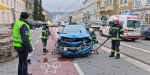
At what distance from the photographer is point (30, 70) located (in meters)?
6.34

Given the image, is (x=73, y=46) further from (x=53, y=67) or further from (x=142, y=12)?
(x=142, y=12)

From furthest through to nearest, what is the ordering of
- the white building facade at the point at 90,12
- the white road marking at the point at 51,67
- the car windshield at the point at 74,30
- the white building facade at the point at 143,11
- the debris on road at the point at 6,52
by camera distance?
the white building facade at the point at 90,12 → the white building facade at the point at 143,11 → the car windshield at the point at 74,30 → the debris on road at the point at 6,52 → the white road marking at the point at 51,67

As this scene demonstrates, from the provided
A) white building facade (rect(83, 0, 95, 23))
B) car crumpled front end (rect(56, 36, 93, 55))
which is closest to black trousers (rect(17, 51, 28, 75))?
car crumpled front end (rect(56, 36, 93, 55))

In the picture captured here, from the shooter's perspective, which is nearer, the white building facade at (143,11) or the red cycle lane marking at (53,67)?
the red cycle lane marking at (53,67)

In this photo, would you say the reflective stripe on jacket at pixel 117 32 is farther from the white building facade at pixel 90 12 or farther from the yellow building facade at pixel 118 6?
the white building facade at pixel 90 12

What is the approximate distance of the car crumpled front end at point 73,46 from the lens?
8.05m

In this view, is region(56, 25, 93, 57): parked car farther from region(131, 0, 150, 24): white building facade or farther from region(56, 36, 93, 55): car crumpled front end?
region(131, 0, 150, 24): white building facade

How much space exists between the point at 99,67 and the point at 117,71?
760 mm

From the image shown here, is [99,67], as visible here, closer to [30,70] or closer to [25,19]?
[30,70]

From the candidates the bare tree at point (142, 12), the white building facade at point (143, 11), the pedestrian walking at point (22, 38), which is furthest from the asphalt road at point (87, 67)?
the bare tree at point (142, 12)

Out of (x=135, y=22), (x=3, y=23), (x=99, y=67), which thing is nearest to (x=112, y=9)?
(x=3, y=23)

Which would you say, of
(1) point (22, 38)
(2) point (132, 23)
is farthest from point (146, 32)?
(1) point (22, 38)

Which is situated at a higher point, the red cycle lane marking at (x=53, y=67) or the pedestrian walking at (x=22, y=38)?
the pedestrian walking at (x=22, y=38)

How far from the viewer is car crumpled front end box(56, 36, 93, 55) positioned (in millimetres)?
8055
